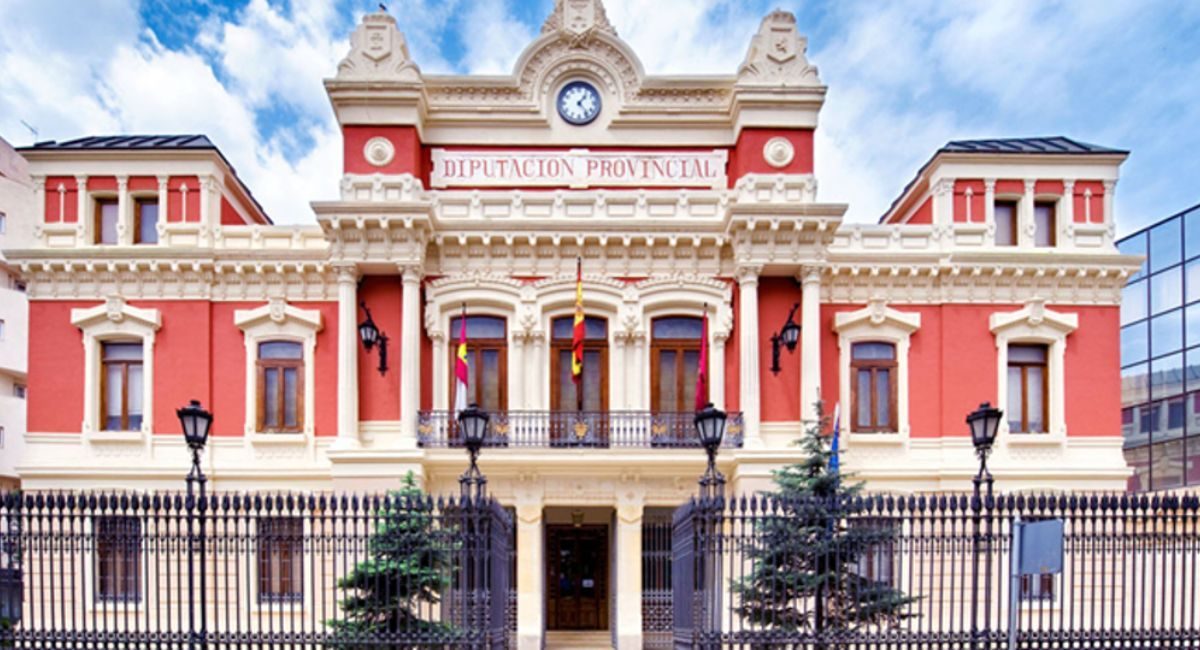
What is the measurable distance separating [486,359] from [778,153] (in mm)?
6957

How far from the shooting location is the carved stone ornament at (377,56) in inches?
765

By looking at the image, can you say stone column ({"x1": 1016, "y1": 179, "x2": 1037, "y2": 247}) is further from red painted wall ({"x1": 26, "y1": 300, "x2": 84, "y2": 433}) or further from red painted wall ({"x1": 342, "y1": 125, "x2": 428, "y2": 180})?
red painted wall ({"x1": 26, "y1": 300, "x2": 84, "y2": 433})

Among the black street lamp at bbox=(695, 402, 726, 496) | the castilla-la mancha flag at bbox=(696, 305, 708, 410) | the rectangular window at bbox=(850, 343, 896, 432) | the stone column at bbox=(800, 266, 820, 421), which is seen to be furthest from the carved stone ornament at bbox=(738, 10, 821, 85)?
the black street lamp at bbox=(695, 402, 726, 496)

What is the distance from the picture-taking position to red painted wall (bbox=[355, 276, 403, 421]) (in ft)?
63.5

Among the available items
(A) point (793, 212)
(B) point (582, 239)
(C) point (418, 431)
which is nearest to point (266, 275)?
(C) point (418, 431)

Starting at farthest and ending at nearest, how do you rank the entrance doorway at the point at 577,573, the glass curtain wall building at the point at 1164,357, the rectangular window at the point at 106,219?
the glass curtain wall building at the point at 1164,357
the entrance doorway at the point at 577,573
the rectangular window at the point at 106,219

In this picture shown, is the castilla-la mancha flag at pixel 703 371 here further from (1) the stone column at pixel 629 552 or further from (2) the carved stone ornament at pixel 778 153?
(2) the carved stone ornament at pixel 778 153

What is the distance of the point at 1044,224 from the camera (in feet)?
67.3

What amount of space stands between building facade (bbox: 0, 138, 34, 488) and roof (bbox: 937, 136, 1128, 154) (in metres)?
29.5

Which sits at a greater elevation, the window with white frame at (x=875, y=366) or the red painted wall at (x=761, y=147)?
the red painted wall at (x=761, y=147)

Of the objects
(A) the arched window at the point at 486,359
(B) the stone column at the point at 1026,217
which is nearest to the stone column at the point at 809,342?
(B) the stone column at the point at 1026,217

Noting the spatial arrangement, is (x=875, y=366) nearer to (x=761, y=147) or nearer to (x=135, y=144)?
(x=761, y=147)

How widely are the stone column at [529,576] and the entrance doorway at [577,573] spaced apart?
2345 mm

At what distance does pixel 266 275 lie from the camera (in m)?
19.9
